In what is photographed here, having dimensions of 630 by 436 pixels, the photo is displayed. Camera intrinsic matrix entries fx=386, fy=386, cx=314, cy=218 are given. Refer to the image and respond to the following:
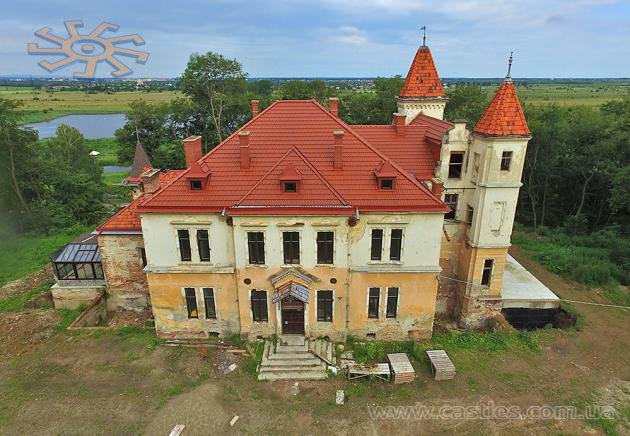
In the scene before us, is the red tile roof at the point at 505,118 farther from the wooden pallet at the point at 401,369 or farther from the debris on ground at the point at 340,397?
the debris on ground at the point at 340,397

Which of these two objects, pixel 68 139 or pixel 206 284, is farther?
pixel 68 139

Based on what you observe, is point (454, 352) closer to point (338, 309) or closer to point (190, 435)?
point (338, 309)

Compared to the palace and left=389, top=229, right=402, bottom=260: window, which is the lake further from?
left=389, top=229, right=402, bottom=260: window

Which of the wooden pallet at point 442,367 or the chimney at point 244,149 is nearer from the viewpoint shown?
the wooden pallet at point 442,367

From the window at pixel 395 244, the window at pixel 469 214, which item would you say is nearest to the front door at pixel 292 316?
the window at pixel 395 244

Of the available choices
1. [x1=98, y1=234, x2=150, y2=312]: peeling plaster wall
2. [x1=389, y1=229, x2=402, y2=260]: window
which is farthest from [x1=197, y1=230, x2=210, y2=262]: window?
[x1=389, y1=229, x2=402, y2=260]: window

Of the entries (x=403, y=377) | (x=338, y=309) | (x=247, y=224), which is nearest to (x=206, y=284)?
(x=247, y=224)
